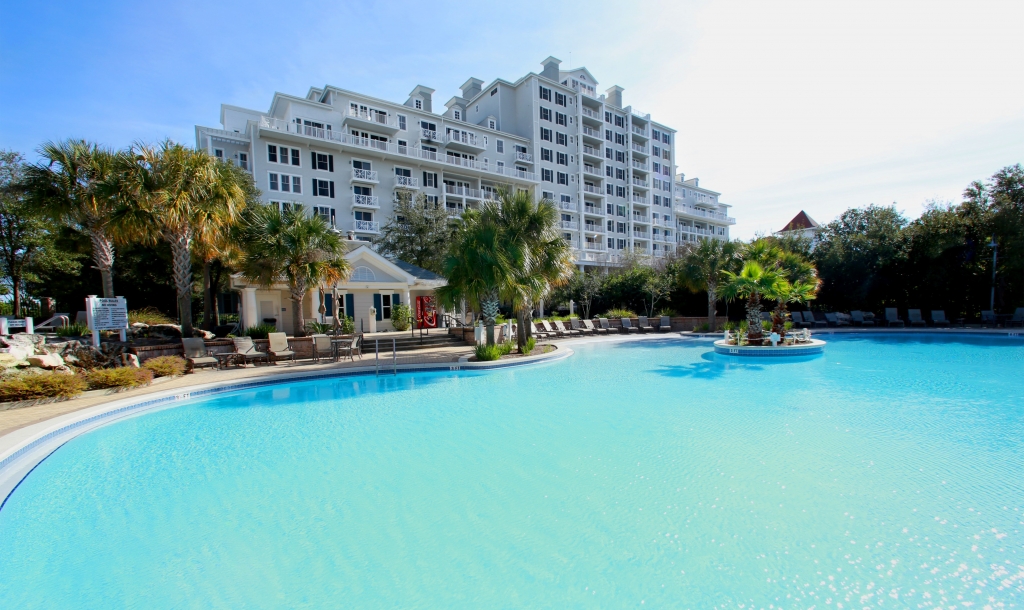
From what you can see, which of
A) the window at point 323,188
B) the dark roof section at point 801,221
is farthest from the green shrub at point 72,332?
the dark roof section at point 801,221

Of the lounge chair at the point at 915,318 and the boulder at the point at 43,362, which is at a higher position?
the boulder at the point at 43,362

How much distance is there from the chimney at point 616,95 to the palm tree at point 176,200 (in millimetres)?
47639

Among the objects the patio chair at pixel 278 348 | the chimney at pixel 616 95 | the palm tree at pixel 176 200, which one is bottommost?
the patio chair at pixel 278 348

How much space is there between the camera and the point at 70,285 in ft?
92.1

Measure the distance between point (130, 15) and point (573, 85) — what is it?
4447 cm

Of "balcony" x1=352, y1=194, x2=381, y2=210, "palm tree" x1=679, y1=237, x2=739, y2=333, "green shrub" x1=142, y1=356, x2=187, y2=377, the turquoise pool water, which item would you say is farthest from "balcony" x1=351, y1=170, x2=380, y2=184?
the turquoise pool water

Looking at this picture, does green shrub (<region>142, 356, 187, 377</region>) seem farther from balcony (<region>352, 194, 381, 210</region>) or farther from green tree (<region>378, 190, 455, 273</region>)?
balcony (<region>352, 194, 381, 210</region>)

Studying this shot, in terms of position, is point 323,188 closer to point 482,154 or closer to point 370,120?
point 370,120

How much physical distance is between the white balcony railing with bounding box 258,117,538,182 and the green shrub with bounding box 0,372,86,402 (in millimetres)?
25200

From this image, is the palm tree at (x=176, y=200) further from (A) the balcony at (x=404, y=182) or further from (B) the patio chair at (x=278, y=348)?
(A) the balcony at (x=404, y=182)

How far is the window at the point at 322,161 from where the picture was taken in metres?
32.3

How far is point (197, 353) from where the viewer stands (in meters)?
13.5

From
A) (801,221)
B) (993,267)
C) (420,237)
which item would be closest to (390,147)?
(420,237)

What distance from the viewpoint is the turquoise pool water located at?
3461 millimetres
